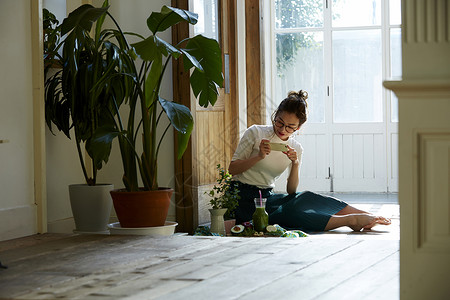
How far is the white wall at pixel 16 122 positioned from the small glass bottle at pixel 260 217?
4.48ft

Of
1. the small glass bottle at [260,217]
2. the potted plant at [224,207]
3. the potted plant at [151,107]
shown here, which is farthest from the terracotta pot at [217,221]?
the potted plant at [151,107]

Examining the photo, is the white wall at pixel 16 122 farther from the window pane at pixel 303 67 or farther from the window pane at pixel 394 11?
the window pane at pixel 394 11

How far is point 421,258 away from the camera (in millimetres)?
1942

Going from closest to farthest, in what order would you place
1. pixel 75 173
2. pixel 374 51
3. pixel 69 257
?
pixel 69 257
pixel 75 173
pixel 374 51

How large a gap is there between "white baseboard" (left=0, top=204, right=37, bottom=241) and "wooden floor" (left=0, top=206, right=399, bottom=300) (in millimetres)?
143

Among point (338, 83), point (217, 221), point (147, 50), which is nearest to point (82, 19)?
point (147, 50)

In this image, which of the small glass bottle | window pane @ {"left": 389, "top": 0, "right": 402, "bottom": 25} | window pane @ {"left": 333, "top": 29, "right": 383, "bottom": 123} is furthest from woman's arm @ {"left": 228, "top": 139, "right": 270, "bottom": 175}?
window pane @ {"left": 389, "top": 0, "right": 402, "bottom": 25}

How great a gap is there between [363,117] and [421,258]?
5332 millimetres

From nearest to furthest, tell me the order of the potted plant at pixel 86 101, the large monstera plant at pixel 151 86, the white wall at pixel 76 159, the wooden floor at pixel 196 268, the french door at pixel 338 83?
the wooden floor at pixel 196 268 → the large monstera plant at pixel 151 86 → the potted plant at pixel 86 101 → the white wall at pixel 76 159 → the french door at pixel 338 83

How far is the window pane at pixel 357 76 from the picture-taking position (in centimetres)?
712

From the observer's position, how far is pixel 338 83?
23.7 ft

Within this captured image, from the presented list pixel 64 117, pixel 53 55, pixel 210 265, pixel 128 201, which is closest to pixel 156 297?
pixel 210 265

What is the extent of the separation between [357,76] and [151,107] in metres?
3.59

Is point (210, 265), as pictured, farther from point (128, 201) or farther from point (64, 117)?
point (64, 117)
